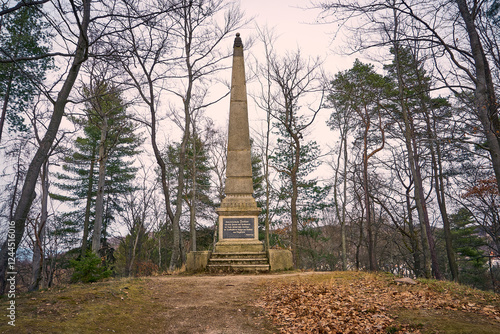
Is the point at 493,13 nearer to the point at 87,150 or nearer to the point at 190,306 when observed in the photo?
the point at 190,306

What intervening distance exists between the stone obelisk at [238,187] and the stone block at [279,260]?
0.84m

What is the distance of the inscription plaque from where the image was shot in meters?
10.6

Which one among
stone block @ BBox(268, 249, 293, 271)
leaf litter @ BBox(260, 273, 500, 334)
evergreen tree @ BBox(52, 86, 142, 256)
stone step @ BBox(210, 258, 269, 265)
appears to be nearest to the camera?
leaf litter @ BBox(260, 273, 500, 334)

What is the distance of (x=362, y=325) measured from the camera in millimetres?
3896

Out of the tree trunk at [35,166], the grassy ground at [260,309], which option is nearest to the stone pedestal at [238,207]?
the grassy ground at [260,309]

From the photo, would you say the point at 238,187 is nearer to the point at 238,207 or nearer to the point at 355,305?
the point at 238,207

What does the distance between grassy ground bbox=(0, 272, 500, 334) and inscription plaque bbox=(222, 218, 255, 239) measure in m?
4.18

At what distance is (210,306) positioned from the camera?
5.25 m

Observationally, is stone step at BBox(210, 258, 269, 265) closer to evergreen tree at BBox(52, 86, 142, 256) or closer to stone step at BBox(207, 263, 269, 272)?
stone step at BBox(207, 263, 269, 272)

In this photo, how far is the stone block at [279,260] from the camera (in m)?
9.45

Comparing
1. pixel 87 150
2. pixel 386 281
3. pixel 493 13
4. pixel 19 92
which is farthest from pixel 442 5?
pixel 87 150

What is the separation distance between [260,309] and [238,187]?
6385mm

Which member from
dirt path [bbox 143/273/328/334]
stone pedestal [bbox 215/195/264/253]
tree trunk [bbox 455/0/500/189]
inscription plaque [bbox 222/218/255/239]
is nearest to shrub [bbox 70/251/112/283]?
dirt path [bbox 143/273/328/334]

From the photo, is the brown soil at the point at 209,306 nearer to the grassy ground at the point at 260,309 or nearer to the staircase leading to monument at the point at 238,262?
the grassy ground at the point at 260,309
